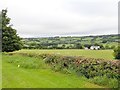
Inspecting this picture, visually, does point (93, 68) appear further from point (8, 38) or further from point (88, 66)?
point (8, 38)

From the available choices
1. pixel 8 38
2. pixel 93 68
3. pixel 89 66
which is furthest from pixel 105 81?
pixel 8 38

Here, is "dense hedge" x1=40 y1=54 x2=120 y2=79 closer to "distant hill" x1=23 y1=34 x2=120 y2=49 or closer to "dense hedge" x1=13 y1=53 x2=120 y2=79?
"dense hedge" x1=13 y1=53 x2=120 y2=79

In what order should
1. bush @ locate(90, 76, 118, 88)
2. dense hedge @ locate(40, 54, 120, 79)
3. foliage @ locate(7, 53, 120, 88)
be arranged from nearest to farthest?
bush @ locate(90, 76, 118, 88) → foliage @ locate(7, 53, 120, 88) → dense hedge @ locate(40, 54, 120, 79)

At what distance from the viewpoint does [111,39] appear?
313 feet

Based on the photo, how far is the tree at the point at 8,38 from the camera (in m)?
49.5

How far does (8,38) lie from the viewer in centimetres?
4978

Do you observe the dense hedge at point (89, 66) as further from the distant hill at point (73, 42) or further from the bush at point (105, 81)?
the distant hill at point (73, 42)

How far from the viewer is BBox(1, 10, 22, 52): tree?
49500 mm

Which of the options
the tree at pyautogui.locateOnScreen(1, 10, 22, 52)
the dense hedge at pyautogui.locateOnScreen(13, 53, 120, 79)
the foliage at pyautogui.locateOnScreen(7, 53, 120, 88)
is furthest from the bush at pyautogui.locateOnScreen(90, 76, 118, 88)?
the tree at pyautogui.locateOnScreen(1, 10, 22, 52)

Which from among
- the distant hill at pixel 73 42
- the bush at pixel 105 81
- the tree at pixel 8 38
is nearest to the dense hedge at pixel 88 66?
the bush at pixel 105 81

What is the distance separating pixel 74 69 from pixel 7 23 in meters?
33.2

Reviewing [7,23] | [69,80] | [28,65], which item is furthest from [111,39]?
[69,80]

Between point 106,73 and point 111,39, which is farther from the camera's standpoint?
point 111,39

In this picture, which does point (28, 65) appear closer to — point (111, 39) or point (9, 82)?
point (9, 82)
